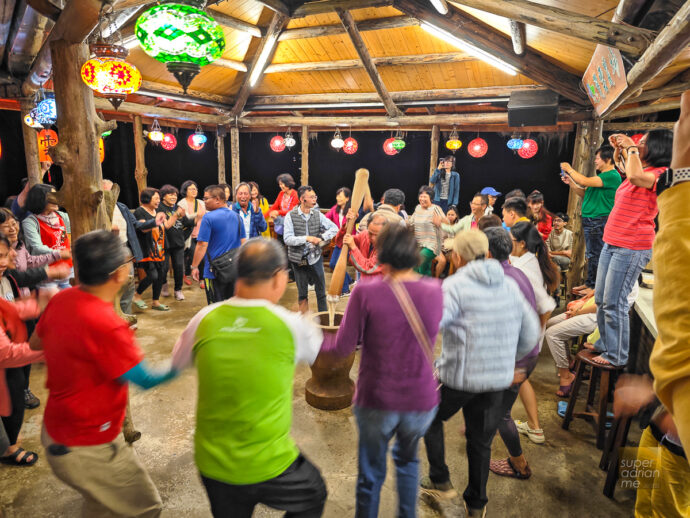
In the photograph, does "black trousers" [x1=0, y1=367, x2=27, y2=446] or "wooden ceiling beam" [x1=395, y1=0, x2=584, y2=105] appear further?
"wooden ceiling beam" [x1=395, y1=0, x2=584, y2=105]

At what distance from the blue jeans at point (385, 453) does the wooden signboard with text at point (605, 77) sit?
392 centimetres

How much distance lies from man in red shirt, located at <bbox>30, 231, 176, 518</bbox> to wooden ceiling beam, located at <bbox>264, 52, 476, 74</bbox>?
6953mm

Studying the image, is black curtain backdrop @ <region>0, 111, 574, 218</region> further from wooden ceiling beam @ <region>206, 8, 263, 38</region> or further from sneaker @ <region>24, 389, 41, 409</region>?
sneaker @ <region>24, 389, 41, 409</region>

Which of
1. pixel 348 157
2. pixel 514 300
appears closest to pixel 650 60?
pixel 514 300

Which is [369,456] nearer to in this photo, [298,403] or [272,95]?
[298,403]

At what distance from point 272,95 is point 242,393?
9.66 m

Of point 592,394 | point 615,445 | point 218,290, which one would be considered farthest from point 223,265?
point 615,445

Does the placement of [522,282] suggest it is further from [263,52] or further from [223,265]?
[263,52]

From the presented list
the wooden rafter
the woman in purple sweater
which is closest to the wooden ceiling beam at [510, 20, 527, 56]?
the wooden rafter

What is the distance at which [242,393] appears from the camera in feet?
4.91

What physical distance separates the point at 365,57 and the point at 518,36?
2.73m

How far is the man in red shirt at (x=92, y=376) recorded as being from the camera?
166 cm

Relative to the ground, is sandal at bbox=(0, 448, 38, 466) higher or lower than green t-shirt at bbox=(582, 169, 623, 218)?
lower

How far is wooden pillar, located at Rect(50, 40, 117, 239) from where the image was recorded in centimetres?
296
